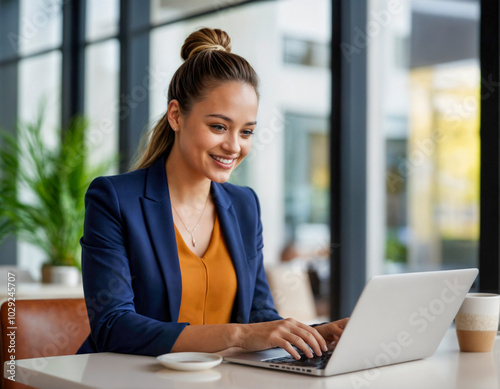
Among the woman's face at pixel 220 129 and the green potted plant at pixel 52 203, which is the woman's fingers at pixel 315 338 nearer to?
the woman's face at pixel 220 129

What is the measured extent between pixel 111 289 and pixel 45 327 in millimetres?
350

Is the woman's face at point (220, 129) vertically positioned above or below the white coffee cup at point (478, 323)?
above

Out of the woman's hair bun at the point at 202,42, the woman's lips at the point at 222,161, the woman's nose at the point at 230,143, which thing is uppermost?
the woman's hair bun at the point at 202,42

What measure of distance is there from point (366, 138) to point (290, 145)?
11.1 ft

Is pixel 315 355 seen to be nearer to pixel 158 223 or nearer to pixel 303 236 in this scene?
pixel 158 223

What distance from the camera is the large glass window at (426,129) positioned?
3.70 m

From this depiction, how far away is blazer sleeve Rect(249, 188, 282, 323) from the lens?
1.88 metres

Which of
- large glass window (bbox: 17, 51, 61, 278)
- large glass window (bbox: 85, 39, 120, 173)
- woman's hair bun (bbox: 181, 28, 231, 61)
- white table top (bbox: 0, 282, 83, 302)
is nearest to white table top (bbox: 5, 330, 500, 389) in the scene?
woman's hair bun (bbox: 181, 28, 231, 61)

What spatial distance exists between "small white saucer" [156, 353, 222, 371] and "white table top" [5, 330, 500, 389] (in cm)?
1

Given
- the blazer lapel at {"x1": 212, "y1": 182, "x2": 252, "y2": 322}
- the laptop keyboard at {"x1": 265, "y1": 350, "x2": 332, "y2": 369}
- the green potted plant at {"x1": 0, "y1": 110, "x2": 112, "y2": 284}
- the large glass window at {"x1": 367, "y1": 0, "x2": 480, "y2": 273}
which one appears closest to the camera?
the laptop keyboard at {"x1": 265, "y1": 350, "x2": 332, "y2": 369}

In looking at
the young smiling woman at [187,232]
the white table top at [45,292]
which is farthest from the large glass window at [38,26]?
the young smiling woman at [187,232]

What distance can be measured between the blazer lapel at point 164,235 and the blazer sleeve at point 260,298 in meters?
0.28

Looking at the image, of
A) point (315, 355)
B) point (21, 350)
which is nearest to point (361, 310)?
point (315, 355)

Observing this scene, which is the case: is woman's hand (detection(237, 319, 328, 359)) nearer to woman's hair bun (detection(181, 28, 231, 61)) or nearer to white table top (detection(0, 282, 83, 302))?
woman's hair bun (detection(181, 28, 231, 61))
